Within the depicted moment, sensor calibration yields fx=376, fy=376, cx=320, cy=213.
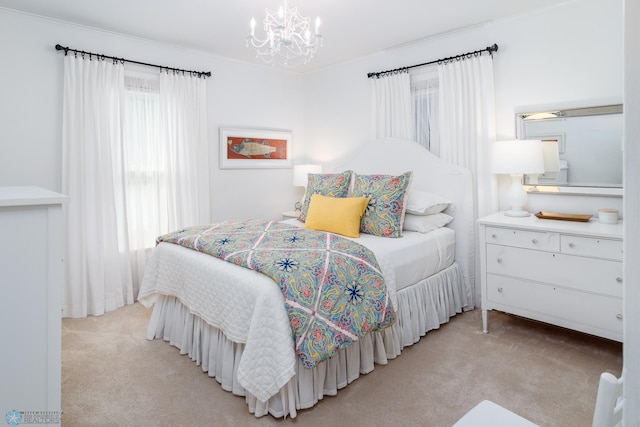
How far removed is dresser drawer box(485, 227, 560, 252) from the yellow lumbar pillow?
981mm

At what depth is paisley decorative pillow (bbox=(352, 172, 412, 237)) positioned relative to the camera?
2.97 meters

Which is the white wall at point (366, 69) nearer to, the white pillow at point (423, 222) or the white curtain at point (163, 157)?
the white curtain at point (163, 157)

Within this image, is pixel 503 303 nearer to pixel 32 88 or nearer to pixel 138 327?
pixel 138 327

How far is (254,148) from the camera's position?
14.7 ft

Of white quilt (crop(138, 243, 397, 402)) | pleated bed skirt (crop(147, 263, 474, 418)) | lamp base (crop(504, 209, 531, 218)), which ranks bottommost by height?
pleated bed skirt (crop(147, 263, 474, 418))

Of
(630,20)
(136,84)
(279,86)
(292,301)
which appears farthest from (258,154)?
(630,20)

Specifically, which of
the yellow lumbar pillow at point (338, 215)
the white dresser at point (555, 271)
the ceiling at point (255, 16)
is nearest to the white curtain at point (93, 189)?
the ceiling at point (255, 16)

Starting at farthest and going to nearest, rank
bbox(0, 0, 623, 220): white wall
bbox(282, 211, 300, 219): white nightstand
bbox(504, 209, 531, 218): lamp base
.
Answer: bbox(282, 211, 300, 219): white nightstand → bbox(504, 209, 531, 218): lamp base → bbox(0, 0, 623, 220): white wall

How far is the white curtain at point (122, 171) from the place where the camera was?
3.21 m

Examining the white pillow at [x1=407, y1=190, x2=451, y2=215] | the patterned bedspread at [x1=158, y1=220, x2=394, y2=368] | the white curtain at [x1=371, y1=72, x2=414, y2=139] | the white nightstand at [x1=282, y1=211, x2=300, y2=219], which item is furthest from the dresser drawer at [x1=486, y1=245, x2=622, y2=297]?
the white nightstand at [x1=282, y1=211, x2=300, y2=219]

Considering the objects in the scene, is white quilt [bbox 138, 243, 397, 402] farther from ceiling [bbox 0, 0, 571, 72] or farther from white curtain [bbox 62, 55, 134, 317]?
ceiling [bbox 0, 0, 571, 72]

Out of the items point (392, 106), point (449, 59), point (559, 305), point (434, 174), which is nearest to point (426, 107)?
point (392, 106)

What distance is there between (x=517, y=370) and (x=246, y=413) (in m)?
1.66

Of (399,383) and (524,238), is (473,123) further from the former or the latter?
(399,383)
